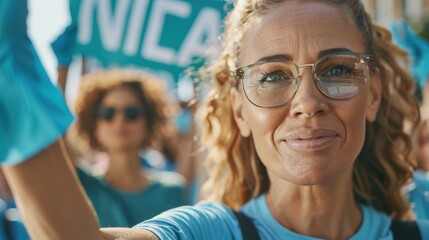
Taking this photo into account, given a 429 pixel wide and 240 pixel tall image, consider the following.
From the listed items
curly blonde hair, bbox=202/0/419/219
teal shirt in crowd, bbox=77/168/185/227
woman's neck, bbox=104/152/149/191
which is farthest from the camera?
woman's neck, bbox=104/152/149/191

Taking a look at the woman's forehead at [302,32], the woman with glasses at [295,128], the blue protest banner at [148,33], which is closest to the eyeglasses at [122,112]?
the blue protest banner at [148,33]

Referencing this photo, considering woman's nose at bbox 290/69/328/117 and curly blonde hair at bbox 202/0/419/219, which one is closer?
woman's nose at bbox 290/69/328/117

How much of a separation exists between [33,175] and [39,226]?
4.0 inches

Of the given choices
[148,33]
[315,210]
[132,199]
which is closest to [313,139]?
[315,210]

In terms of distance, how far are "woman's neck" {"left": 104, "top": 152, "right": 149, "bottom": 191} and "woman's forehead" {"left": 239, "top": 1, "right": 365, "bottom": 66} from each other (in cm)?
261

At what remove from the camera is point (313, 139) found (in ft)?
6.73

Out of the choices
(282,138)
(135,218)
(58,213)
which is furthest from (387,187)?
(135,218)

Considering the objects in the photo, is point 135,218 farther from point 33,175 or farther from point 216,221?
point 33,175

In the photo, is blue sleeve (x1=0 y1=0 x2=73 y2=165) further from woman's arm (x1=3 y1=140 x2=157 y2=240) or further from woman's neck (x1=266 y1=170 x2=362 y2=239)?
woman's neck (x1=266 y1=170 x2=362 y2=239)

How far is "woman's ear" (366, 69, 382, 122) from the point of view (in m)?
2.36

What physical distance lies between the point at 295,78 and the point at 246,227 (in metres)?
0.44

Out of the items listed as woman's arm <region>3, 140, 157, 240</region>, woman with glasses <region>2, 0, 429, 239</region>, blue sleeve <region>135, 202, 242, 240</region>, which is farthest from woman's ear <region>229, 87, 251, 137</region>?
woman's arm <region>3, 140, 157, 240</region>

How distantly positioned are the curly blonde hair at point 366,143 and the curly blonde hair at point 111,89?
2465 mm

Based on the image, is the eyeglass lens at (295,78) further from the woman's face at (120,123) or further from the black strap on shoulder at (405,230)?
the woman's face at (120,123)
